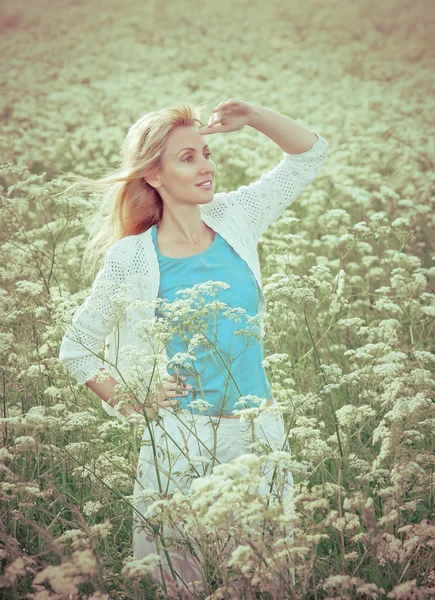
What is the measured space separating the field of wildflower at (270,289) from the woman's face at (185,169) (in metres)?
0.55

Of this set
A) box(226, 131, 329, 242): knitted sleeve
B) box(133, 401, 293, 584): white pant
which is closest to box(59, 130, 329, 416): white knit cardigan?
box(226, 131, 329, 242): knitted sleeve

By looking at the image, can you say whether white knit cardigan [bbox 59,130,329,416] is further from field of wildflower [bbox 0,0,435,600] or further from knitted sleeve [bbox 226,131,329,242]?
field of wildflower [bbox 0,0,435,600]

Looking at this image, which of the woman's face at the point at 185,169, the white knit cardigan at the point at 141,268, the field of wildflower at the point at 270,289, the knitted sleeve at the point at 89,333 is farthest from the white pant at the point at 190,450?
the woman's face at the point at 185,169

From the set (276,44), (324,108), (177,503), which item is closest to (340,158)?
(324,108)

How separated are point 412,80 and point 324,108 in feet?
8.65

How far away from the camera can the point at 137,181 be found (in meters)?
3.91

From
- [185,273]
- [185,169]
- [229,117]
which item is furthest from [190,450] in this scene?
[229,117]

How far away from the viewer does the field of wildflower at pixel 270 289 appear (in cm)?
266

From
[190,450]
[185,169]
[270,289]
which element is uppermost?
[185,169]

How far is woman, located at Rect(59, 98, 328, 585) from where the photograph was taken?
3354 millimetres

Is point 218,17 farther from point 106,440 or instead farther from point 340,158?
point 106,440

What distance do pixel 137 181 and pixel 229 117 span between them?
56 cm

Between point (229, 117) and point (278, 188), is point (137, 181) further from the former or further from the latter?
point (278, 188)

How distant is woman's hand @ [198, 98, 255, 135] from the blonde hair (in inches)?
6.3
